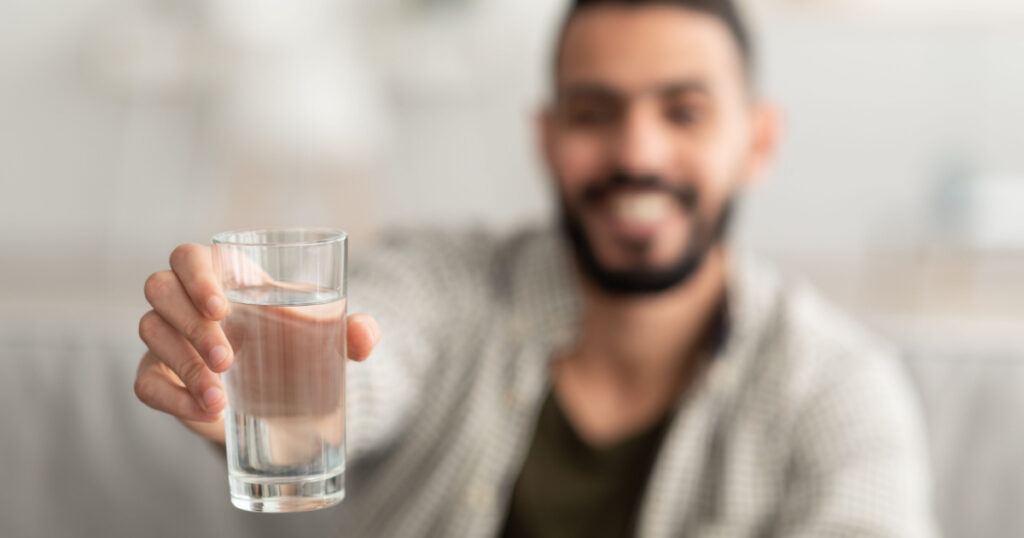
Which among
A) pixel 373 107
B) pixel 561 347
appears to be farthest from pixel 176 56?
pixel 561 347

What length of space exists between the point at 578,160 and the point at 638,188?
0.08 meters

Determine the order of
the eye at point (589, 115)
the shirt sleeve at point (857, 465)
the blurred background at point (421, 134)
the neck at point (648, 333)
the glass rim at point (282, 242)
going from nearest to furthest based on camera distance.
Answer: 1. the glass rim at point (282, 242)
2. the shirt sleeve at point (857, 465)
3. the eye at point (589, 115)
4. the neck at point (648, 333)
5. the blurred background at point (421, 134)

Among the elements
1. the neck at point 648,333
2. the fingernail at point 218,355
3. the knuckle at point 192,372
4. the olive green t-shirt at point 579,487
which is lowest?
the olive green t-shirt at point 579,487

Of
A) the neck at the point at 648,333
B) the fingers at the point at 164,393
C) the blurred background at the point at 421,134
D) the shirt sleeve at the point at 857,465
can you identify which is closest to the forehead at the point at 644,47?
the neck at the point at 648,333

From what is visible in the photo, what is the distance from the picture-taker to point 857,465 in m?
1.10

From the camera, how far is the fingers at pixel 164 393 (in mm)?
477

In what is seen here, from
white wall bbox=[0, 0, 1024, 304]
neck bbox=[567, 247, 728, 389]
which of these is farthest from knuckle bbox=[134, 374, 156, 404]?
white wall bbox=[0, 0, 1024, 304]

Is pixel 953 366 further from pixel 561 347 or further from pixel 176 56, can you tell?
pixel 176 56

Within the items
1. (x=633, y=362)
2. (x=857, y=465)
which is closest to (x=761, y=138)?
(x=633, y=362)

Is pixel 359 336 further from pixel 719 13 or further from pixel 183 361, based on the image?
pixel 719 13

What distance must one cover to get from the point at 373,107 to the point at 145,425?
1.69 m

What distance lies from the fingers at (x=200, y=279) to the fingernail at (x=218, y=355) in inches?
0.5

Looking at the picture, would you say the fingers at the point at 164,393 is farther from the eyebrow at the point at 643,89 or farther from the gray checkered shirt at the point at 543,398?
the eyebrow at the point at 643,89

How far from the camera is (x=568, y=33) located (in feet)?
4.00
